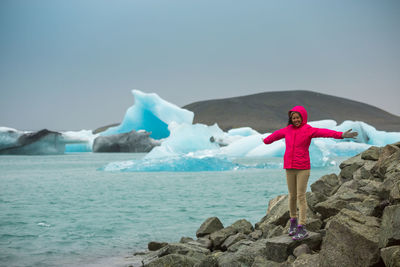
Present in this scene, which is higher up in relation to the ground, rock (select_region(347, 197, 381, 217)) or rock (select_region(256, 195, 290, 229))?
rock (select_region(347, 197, 381, 217))

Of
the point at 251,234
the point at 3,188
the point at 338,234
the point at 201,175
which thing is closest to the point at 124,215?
the point at 251,234

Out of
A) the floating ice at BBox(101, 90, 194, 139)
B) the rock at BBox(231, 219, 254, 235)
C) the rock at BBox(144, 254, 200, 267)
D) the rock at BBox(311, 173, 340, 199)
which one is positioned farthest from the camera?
the floating ice at BBox(101, 90, 194, 139)

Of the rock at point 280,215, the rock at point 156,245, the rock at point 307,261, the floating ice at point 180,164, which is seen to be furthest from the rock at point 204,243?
the floating ice at point 180,164

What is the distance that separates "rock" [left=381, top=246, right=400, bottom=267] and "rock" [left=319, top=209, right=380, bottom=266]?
5.2 inches

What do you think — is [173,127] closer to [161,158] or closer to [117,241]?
[161,158]

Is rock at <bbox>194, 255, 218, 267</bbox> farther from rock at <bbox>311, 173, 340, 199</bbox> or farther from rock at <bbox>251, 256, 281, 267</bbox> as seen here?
rock at <bbox>311, 173, 340, 199</bbox>

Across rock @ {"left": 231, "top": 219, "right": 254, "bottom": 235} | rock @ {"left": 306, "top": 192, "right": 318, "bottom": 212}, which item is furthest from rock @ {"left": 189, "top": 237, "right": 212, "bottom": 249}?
rock @ {"left": 306, "top": 192, "right": 318, "bottom": 212}

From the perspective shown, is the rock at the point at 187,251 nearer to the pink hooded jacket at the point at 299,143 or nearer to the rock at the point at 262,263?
the rock at the point at 262,263

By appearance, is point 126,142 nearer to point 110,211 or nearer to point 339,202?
point 110,211

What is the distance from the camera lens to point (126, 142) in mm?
31875

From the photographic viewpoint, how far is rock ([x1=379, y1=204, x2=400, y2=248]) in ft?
7.48

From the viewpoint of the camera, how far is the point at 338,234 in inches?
98.2

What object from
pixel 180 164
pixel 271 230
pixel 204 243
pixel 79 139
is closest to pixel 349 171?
pixel 271 230

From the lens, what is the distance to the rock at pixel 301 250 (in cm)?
279
